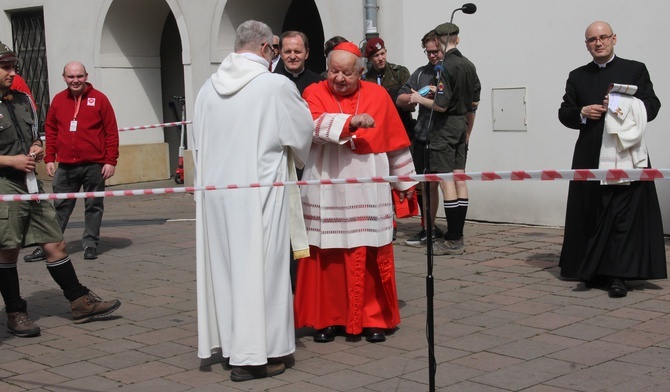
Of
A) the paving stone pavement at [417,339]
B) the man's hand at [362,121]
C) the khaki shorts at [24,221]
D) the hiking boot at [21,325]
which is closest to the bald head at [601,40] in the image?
the paving stone pavement at [417,339]

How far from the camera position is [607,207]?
23.8 feet

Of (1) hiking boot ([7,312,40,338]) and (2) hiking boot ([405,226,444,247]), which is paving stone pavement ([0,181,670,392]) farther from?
(2) hiking boot ([405,226,444,247])

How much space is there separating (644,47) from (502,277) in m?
2.83

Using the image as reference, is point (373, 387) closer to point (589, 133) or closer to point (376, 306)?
point (376, 306)

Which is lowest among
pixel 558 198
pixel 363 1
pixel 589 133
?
pixel 558 198

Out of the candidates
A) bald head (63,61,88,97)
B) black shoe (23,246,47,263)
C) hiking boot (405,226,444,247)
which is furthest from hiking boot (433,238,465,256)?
black shoe (23,246,47,263)

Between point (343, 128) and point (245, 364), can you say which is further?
point (343, 128)

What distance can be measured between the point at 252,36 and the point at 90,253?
4.41 metres

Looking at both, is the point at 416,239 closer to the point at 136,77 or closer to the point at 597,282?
the point at 597,282

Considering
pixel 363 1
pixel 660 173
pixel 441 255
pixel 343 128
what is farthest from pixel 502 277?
pixel 363 1

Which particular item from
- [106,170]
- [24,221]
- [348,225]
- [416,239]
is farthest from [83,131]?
[348,225]

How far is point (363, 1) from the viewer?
11555 mm

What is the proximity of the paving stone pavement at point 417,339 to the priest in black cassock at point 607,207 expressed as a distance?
0.18 m

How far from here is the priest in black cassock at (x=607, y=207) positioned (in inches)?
281
